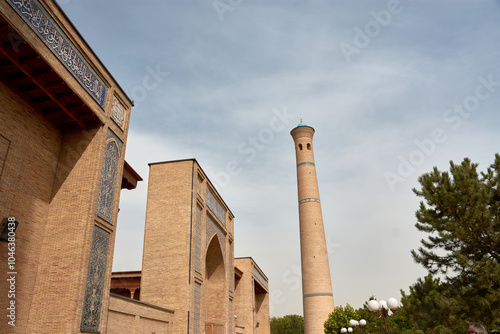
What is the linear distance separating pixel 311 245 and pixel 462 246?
14695 millimetres

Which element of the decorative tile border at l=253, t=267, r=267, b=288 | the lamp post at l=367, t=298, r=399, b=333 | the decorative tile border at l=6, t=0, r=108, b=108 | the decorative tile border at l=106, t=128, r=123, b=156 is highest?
→ the decorative tile border at l=6, t=0, r=108, b=108

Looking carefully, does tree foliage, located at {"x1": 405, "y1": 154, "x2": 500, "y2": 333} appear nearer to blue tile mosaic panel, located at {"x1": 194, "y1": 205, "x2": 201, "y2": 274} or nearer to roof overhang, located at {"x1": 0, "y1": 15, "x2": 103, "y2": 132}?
blue tile mosaic panel, located at {"x1": 194, "y1": 205, "x2": 201, "y2": 274}

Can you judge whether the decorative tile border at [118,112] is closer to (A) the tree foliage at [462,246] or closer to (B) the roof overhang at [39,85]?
(B) the roof overhang at [39,85]

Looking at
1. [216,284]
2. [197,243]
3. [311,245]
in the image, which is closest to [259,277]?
[311,245]

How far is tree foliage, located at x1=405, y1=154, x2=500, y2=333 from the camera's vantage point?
8.15 metres

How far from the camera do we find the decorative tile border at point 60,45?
5.42 metres

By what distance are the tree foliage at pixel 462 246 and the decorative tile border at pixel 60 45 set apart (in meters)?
8.42

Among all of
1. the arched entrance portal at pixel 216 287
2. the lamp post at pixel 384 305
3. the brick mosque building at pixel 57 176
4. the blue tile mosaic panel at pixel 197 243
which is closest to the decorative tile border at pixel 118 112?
the brick mosque building at pixel 57 176

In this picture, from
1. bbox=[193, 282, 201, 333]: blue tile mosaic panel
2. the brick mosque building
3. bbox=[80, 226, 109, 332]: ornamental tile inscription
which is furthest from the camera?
bbox=[193, 282, 201, 333]: blue tile mosaic panel

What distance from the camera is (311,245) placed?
23.4 meters

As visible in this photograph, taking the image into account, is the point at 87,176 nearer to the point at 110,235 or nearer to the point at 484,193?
the point at 110,235

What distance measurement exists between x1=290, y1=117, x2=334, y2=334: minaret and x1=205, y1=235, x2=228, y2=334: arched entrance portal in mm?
9027

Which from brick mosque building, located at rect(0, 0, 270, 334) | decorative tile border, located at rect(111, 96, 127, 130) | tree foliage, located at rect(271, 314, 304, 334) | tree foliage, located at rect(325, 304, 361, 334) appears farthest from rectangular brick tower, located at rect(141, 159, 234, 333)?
tree foliage, located at rect(271, 314, 304, 334)

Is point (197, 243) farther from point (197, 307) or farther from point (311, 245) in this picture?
point (311, 245)
